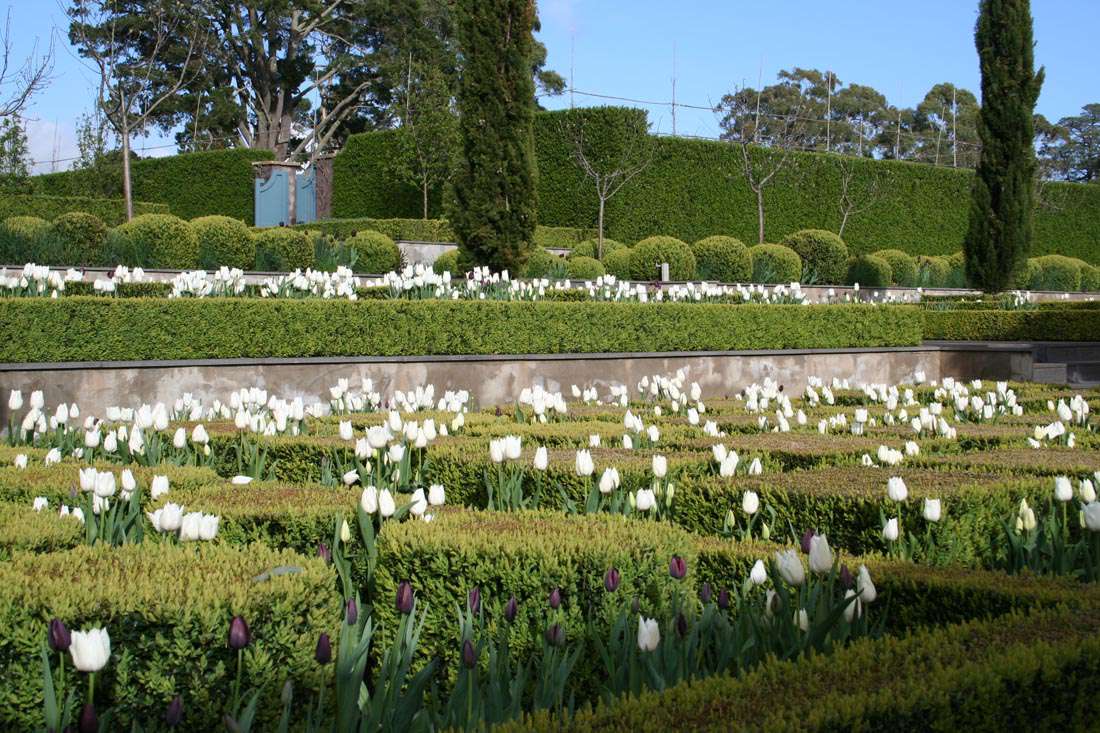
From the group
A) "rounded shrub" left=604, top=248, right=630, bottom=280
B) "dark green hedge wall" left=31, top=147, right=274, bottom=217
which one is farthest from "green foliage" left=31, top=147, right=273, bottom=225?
"rounded shrub" left=604, top=248, right=630, bottom=280

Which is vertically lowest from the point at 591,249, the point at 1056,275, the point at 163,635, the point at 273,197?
the point at 163,635

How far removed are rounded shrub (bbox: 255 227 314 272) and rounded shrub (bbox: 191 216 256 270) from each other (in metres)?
0.16

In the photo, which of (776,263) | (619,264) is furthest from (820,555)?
(776,263)

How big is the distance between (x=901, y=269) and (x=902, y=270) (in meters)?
0.03

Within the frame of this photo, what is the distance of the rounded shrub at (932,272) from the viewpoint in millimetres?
23844

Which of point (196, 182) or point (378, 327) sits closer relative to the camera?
point (378, 327)

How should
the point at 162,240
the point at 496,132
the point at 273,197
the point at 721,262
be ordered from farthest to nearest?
the point at 273,197
the point at 721,262
the point at 162,240
the point at 496,132

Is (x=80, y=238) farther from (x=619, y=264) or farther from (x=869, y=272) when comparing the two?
(x=869, y=272)

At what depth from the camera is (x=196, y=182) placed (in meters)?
30.9

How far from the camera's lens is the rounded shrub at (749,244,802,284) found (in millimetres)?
19953

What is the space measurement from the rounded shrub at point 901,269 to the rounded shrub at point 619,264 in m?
7.50

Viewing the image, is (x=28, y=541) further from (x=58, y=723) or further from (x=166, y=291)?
(x=166, y=291)

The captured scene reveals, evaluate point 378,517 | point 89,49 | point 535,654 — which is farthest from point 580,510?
Answer: point 89,49

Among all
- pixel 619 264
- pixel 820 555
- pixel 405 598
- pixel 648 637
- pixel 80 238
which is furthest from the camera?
pixel 619 264
